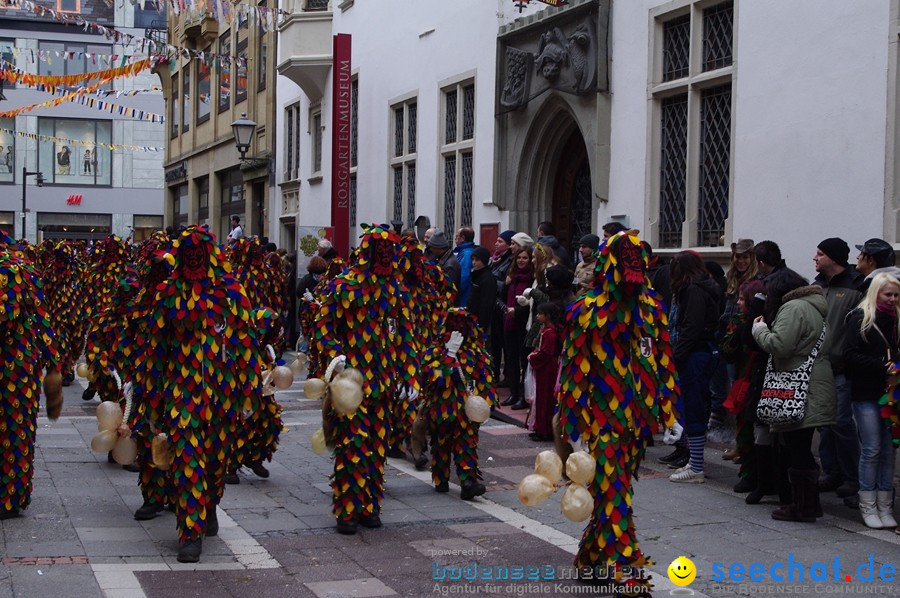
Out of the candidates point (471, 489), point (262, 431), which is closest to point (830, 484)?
point (471, 489)

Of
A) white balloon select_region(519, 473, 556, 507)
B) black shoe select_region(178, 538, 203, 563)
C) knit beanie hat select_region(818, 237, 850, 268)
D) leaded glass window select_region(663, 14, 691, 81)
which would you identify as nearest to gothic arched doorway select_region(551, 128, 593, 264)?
leaded glass window select_region(663, 14, 691, 81)

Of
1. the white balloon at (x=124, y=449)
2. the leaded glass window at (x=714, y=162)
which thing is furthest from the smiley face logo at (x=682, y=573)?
the leaded glass window at (x=714, y=162)

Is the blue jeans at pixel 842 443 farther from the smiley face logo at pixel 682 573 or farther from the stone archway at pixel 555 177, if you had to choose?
the stone archway at pixel 555 177

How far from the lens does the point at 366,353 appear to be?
754 cm

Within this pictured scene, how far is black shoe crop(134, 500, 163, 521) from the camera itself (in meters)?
7.75

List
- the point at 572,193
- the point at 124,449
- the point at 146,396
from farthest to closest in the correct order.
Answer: the point at 572,193
the point at 146,396
the point at 124,449

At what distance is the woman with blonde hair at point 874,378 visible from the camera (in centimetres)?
766

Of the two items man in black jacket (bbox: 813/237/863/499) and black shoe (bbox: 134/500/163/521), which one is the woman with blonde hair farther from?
black shoe (bbox: 134/500/163/521)

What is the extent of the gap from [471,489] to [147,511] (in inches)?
92.3

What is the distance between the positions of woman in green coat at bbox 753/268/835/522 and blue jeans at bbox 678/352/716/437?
132 centimetres

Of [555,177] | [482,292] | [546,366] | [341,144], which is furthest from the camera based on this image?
[341,144]

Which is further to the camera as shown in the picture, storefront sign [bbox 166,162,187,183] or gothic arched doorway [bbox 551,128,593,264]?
storefront sign [bbox 166,162,187,183]

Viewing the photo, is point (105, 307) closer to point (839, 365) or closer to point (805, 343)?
point (805, 343)

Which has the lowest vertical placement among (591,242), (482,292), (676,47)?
(482,292)
